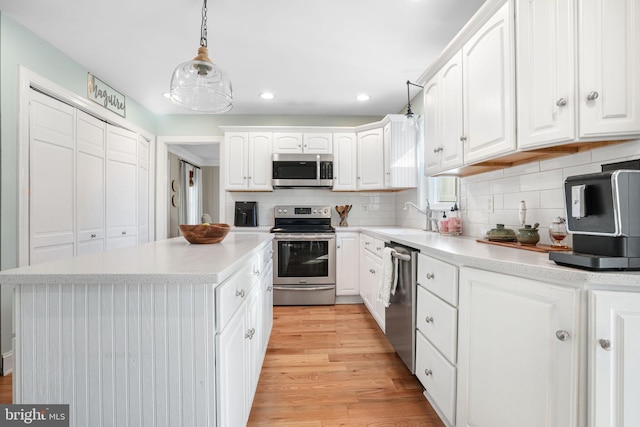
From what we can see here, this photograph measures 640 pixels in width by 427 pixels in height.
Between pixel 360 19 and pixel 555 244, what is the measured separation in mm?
1894

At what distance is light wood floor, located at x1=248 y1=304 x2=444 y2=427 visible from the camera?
159 centimetres

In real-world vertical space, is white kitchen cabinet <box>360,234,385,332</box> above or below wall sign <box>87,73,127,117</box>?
below

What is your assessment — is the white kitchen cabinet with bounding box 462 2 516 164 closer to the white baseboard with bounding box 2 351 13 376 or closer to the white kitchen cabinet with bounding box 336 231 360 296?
the white kitchen cabinet with bounding box 336 231 360 296

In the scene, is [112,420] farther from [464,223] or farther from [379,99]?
[379,99]

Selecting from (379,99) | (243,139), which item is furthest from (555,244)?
(243,139)

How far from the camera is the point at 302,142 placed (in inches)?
153

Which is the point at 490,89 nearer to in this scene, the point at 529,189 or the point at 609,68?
the point at 609,68

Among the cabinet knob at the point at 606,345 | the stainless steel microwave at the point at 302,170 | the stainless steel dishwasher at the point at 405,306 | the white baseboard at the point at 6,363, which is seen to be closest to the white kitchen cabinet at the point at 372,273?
the stainless steel dishwasher at the point at 405,306

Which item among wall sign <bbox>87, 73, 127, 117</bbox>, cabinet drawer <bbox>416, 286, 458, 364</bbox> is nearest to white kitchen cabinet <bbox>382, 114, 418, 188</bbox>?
cabinet drawer <bbox>416, 286, 458, 364</bbox>

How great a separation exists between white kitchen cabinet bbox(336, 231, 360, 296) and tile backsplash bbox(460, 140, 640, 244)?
1.44m

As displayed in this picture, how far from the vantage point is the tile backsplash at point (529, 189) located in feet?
4.50

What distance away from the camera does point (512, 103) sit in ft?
4.91

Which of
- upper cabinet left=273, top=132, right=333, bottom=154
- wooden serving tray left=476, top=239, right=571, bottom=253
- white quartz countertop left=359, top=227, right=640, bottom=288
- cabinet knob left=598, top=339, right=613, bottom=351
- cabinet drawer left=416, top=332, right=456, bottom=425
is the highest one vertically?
upper cabinet left=273, top=132, right=333, bottom=154

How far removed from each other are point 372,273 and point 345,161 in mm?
1611
